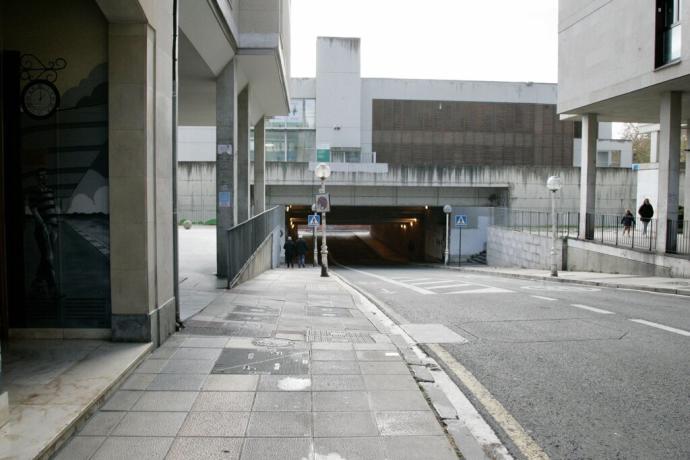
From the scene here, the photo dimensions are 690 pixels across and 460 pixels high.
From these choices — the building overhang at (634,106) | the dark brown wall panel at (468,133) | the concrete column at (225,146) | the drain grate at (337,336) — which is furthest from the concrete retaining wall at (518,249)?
the drain grate at (337,336)

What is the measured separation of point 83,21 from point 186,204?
127 ft

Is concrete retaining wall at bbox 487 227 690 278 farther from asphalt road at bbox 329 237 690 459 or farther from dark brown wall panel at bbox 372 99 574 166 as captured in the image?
dark brown wall panel at bbox 372 99 574 166

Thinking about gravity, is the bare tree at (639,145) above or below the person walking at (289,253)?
Answer: above

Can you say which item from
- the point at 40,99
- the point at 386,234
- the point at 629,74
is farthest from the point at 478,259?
the point at 40,99

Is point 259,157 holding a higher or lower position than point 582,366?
higher

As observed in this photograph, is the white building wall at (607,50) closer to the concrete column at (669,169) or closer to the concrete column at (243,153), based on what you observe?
the concrete column at (669,169)

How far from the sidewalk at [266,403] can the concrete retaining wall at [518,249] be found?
23.4m

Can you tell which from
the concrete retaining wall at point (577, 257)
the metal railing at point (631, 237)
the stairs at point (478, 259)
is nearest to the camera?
the concrete retaining wall at point (577, 257)

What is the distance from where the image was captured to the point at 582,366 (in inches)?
280

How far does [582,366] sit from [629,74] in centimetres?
1855

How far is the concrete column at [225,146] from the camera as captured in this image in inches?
613

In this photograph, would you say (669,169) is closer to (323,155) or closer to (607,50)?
(607,50)

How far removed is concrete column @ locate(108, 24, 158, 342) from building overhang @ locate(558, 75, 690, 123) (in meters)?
18.6

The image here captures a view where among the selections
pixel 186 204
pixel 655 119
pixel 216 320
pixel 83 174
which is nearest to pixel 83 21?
pixel 83 174
